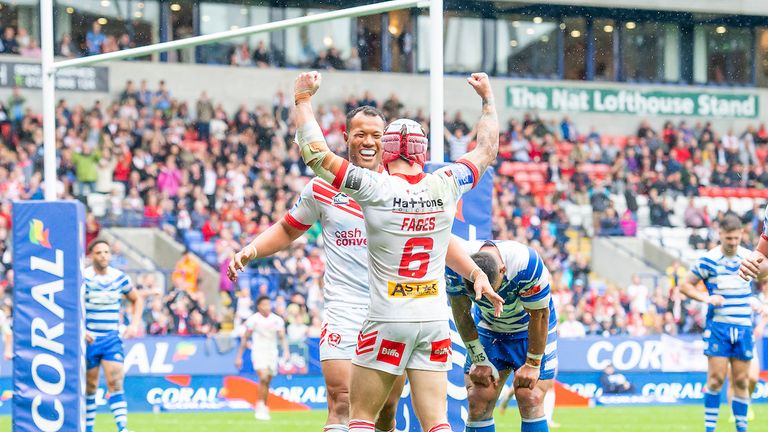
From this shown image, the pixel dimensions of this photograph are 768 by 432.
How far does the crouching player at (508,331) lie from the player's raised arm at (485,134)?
0.55 m

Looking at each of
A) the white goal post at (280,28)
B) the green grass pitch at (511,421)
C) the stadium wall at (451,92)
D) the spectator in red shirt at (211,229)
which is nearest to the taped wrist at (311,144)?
the white goal post at (280,28)

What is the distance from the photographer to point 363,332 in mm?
7109

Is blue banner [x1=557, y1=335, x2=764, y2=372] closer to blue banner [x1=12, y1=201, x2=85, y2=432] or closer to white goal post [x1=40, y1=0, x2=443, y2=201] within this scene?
blue banner [x1=12, y1=201, x2=85, y2=432]

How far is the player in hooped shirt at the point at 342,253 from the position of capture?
7.89 metres

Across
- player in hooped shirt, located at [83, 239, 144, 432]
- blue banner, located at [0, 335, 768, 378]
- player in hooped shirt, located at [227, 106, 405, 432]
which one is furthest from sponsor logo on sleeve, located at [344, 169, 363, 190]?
blue banner, located at [0, 335, 768, 378]

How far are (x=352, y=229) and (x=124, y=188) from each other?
1835 cm

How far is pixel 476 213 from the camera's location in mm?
9820

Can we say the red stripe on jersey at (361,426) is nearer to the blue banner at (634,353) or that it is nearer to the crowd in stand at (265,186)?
the crowd in stand at (265,186)

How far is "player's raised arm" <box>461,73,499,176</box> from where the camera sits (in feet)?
24.3

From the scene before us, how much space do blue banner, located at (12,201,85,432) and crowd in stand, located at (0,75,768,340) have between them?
924cm

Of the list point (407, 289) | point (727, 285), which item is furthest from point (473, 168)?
point (727, 285)

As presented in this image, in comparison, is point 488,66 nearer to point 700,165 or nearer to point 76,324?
point 700,165

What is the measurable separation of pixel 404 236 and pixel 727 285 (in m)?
6.76

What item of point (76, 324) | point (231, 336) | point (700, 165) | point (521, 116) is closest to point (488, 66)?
point (521, 116)
